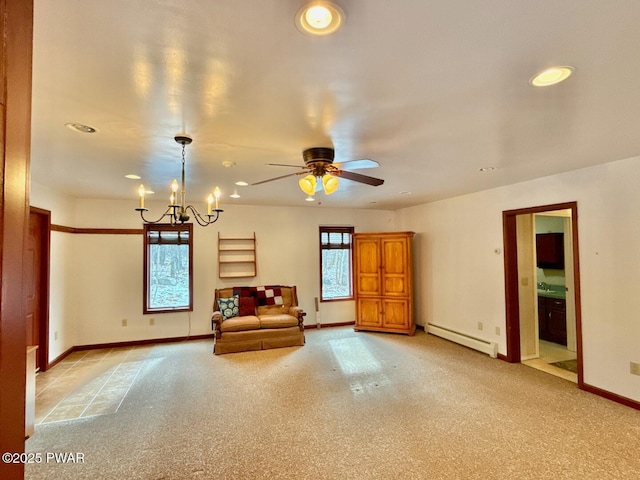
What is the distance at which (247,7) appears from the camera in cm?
114

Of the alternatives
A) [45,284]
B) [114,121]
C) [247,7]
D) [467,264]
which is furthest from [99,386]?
[467,264]

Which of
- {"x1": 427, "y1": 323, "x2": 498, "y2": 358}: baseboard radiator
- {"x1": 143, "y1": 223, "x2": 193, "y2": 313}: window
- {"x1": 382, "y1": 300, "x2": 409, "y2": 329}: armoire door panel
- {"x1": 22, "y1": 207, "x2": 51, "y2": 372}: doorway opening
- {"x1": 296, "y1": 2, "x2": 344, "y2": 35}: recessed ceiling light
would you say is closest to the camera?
{"x1": 296, "y1": 2, "x2": 344, "y2": 35}: recessed ceiling light

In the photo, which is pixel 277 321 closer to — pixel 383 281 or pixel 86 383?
pixel 383 281

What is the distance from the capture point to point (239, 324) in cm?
484

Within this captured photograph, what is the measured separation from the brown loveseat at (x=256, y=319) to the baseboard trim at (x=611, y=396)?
364cm

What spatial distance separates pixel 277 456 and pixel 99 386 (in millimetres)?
2564

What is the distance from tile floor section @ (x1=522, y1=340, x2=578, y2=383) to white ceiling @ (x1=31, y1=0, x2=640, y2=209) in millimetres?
2640

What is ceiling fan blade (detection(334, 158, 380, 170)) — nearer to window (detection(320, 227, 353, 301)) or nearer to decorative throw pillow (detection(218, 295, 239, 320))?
decorative throw pillow (detection(218, 295, 239, 320))

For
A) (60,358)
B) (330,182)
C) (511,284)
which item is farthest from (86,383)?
(511,284)

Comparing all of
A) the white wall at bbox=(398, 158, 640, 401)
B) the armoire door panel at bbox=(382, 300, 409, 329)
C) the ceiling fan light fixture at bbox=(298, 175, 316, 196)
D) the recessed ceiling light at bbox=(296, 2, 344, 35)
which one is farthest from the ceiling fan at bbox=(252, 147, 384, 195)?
the armoire door panel at bbox=(382, 300, 409, 329)

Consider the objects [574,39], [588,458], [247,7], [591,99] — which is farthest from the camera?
[588,458]

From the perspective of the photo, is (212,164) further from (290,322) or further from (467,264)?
(467,264)

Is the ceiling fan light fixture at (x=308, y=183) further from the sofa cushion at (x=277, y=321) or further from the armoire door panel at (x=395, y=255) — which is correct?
the armoire door panel at (x=395, y=255)

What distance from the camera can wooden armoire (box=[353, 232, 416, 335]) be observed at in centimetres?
569
